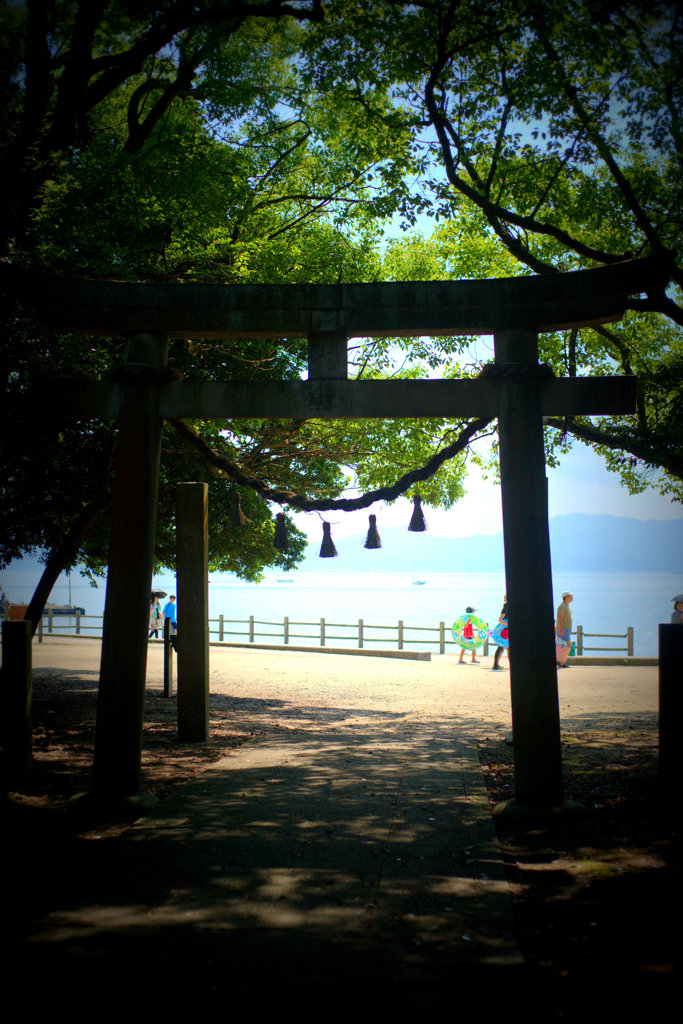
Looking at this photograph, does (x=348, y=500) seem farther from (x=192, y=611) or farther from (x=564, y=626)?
(x=564, y=626)

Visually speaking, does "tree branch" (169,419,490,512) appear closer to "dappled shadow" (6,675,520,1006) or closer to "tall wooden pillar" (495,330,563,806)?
"tall wooden pillar" (495,330,563,806)

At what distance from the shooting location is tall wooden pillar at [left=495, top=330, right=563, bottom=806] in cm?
556

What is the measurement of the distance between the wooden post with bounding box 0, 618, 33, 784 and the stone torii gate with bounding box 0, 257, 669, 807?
52.4 inches

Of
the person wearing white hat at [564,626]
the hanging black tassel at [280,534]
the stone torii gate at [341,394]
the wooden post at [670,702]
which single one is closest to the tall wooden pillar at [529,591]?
the stone torii gate at [341,394]

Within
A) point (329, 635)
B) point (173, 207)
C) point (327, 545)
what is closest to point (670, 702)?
point (327, 545)

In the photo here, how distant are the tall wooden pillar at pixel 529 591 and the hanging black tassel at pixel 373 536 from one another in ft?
8.83

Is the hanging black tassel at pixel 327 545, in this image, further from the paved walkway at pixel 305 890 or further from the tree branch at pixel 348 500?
the paved walkway at pixel 305 890

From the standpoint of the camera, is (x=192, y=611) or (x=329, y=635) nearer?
(x=192, y=611)

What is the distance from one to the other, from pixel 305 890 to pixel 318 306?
4447mm

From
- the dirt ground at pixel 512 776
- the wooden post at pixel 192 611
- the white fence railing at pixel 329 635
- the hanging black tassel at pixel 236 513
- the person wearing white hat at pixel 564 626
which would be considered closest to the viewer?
the dirt ground at pixel 512 776

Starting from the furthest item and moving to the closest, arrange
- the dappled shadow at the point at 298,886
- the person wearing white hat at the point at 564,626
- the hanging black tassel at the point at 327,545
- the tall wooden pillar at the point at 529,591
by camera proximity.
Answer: the person wearing white hat at the point at 564,626 → the hanging black tassel at the point at 327,545 → the tall wooden pillar at the point at 529,591 → the dappled shadow at the point at 298,886

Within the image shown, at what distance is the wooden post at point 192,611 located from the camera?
823 centimetres

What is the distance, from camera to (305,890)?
412cm

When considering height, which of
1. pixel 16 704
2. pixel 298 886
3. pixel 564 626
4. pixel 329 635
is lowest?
pixel 329 635
